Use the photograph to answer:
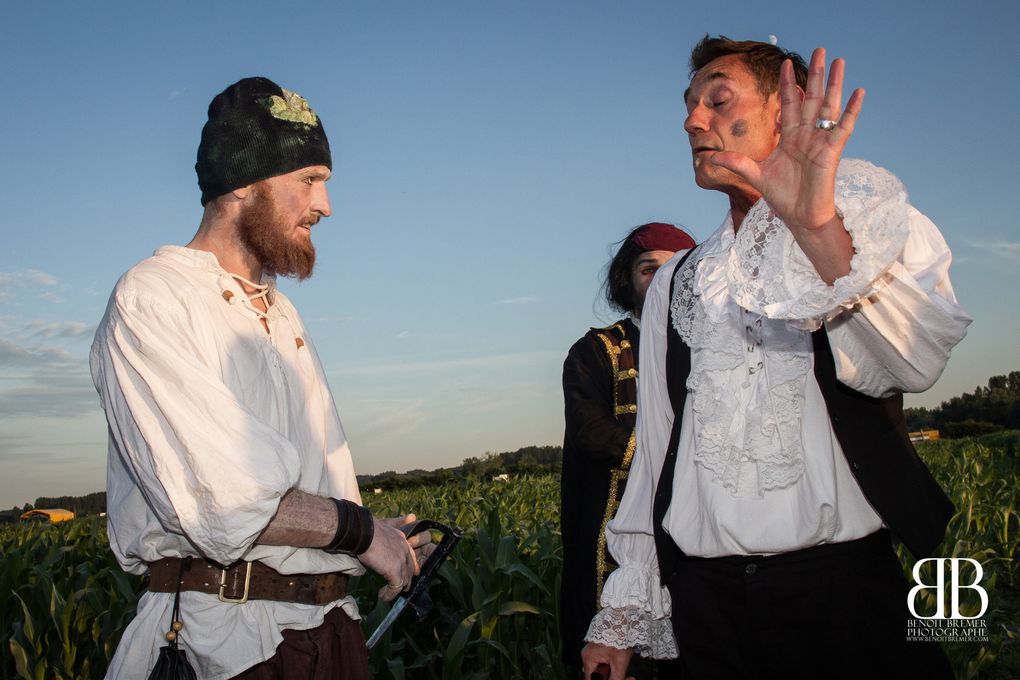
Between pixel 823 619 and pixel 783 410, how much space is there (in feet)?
1.56

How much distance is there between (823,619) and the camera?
1.93 metres

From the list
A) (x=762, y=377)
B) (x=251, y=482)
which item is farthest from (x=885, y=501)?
(x=251, y=482)

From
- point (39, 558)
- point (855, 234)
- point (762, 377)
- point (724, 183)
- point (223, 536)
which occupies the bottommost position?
point (39, 558)

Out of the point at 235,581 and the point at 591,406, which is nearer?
the point at 235,581

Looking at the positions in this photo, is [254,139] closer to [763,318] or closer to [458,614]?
[763,318]

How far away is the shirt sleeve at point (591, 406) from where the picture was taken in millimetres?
4012

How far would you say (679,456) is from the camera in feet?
7.32

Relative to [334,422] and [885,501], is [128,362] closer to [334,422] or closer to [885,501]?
[334,422]

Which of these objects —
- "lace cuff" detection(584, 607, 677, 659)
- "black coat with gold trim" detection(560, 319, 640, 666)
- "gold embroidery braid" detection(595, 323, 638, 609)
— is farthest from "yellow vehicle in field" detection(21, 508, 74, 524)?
"lace cuff" detection(584, 607, 677, 659)

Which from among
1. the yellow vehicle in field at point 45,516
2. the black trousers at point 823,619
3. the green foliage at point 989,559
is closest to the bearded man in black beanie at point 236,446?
the black trousers at point 823,619

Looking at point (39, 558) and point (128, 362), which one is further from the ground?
point (128, 362)

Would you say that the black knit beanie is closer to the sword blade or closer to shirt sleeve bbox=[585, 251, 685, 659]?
shirt sleeve bbox=[585, 251, 685, 659]

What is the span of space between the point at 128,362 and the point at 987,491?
9497 millimetres

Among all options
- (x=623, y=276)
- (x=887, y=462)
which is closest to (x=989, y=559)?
(x=623, y=276)
